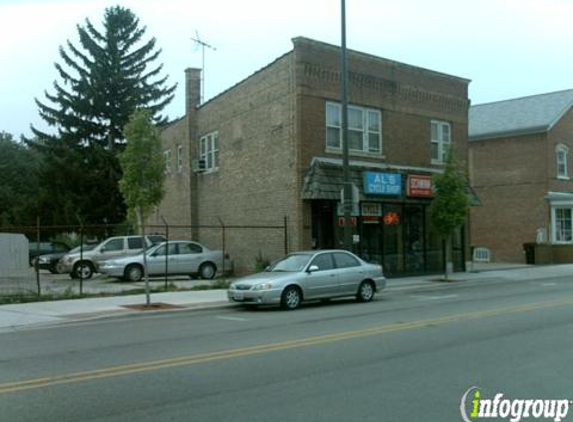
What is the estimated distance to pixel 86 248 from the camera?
88.5 ft

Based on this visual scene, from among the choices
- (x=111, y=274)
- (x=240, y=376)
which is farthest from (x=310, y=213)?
(x=240, y=376)

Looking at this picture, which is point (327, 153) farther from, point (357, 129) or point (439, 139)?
point (439, 139)

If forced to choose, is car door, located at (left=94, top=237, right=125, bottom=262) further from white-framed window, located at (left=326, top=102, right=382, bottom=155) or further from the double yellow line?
the double yellow line

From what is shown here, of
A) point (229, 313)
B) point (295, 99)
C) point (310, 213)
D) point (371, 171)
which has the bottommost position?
point (229, 313)

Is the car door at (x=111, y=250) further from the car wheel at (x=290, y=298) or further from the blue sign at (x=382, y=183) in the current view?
the car wheel at (x=290, y=298)

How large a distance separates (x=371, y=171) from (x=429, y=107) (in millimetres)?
5095

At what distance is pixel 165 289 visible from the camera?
65.4 ft

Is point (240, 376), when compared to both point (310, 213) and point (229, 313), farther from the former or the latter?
point (310, 213)

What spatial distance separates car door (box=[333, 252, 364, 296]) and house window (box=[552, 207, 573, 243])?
2142 cm

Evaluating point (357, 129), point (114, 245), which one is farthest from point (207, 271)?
point (357, 129)

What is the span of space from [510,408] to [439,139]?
22267 mm

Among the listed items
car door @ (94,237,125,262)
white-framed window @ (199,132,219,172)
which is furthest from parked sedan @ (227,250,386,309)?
white-framed window @ (199,132,219,172)

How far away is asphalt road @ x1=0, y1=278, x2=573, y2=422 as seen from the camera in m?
6.41

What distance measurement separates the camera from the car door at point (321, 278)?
15.7 m
